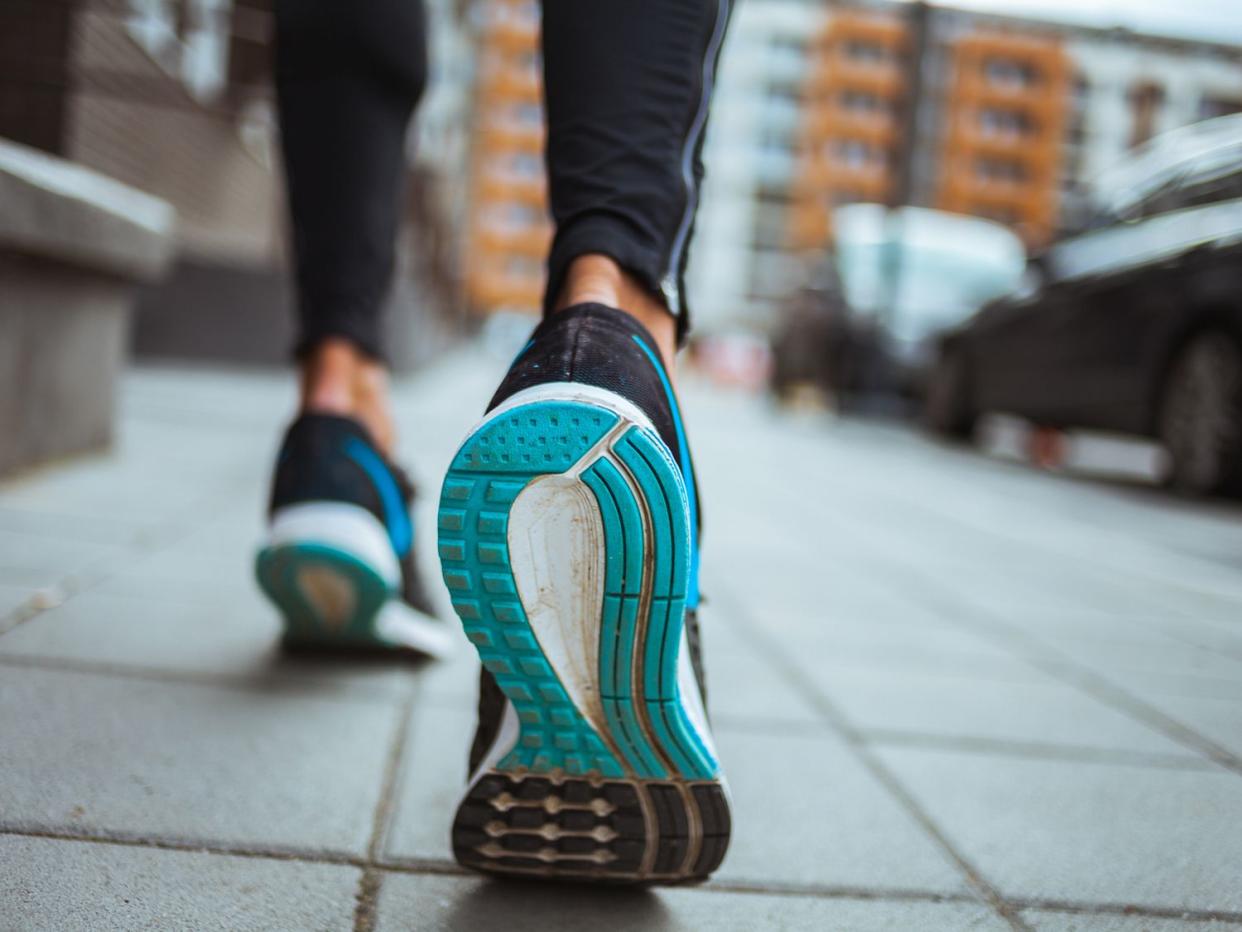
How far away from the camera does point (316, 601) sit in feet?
4.55

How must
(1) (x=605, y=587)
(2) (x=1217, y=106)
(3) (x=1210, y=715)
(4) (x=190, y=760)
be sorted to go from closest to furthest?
(1) (x=605, y=587), (4) (x=190, y=760), (3) (x=1210, y=715), (2) (x=1217, y=106)

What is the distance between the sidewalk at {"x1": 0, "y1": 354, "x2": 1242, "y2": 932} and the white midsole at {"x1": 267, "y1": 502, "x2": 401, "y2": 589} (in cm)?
17

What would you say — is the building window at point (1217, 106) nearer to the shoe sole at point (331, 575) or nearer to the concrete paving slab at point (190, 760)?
the shoe sole at point (331, 575)

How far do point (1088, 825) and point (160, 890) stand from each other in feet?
2.81

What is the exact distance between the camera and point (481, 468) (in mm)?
803

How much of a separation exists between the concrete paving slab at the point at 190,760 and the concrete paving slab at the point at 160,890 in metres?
0.04

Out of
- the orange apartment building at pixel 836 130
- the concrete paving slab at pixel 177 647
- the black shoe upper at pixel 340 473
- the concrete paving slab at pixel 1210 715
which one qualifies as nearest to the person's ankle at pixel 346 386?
the black shoe upper at pixel 340 473

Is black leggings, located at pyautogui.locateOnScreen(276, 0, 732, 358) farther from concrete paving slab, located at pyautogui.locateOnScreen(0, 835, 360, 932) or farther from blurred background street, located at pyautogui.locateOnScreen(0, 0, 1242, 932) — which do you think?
concrete paving slab, located at pyautogui.locateOnScreen(0, 835, 360, 932)

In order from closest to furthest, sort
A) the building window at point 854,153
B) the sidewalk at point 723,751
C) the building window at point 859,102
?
the sidewalk at point 723,751, the building window at point 859,102, the building window at point 854,153

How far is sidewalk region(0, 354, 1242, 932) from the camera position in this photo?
89 centimetres

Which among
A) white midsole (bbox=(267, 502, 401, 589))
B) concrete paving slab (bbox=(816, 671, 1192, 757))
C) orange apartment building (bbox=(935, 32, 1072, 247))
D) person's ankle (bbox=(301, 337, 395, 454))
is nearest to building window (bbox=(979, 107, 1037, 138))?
orange apartment building (bbox=(935, 32, 1072, 247))

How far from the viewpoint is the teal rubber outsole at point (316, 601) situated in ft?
4.32

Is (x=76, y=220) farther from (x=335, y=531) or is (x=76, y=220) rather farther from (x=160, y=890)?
(x=160, y=890)

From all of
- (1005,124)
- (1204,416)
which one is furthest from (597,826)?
(1005,124)
